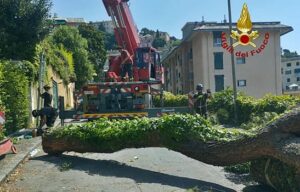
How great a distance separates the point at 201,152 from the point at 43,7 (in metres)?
13.3

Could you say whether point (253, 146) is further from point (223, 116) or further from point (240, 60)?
point (240, 60)

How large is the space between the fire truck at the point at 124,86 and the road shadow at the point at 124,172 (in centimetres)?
633

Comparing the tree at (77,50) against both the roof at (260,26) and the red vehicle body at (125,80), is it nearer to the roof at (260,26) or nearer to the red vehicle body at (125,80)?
the roof at (260,26)

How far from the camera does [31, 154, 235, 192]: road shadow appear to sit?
26.4ft

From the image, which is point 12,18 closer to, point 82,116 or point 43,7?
point 43,7

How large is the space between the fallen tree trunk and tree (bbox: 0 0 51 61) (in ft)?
33.0

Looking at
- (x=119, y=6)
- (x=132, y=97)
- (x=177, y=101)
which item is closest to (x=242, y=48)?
(x=177, y=101)

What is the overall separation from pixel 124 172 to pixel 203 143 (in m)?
1.51

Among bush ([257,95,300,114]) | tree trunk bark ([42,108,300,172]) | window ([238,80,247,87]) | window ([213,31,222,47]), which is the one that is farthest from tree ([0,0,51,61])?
window ([238,80,247,87])

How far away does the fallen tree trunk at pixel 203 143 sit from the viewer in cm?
751

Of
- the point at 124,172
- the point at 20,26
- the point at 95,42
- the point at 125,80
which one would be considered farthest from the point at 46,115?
the point at 95,42

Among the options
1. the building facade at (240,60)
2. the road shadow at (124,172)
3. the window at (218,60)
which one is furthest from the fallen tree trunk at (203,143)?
the window at (218,60)

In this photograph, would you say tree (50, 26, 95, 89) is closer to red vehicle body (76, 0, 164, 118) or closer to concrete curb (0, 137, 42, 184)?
red vehicle body (76, 0, 164, 118)

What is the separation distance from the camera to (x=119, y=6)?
25.6m
